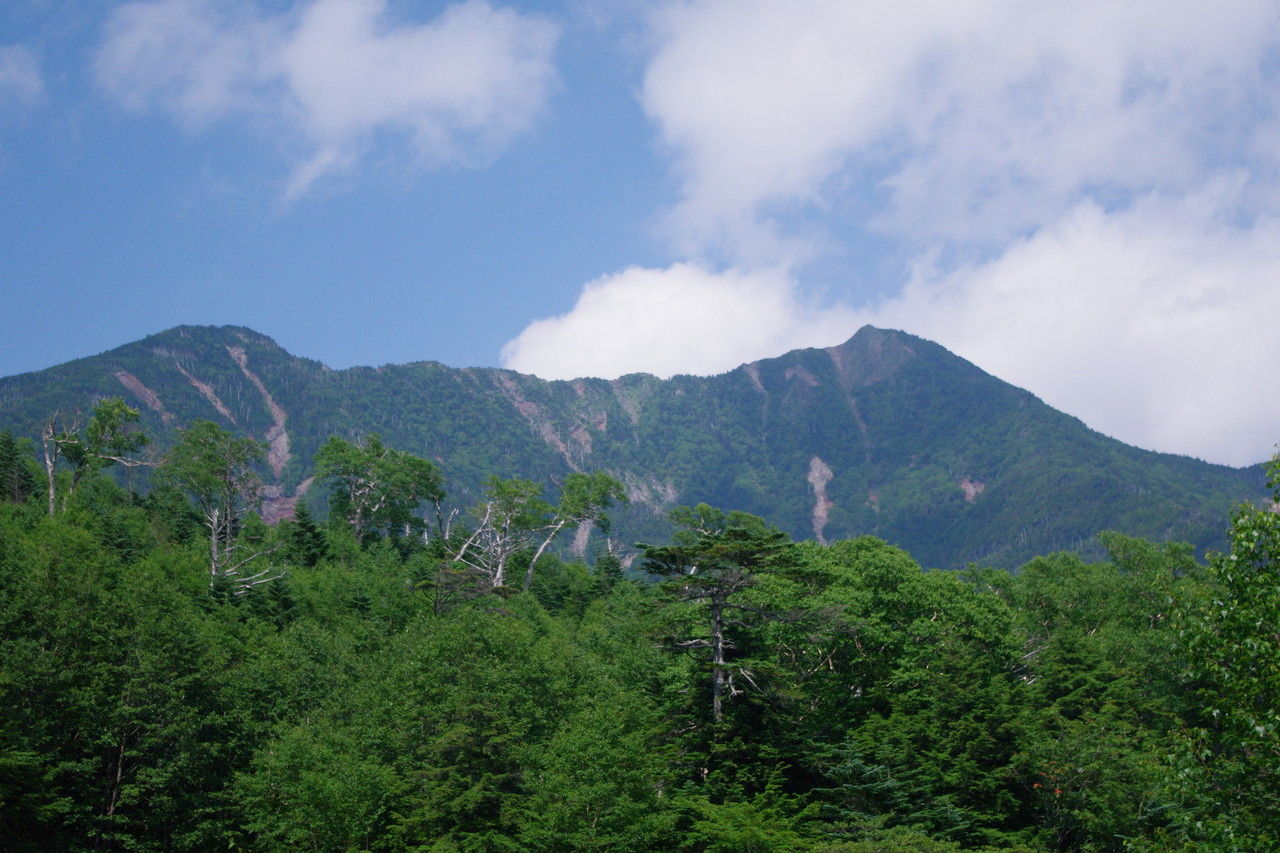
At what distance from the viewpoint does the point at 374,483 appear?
77.6 m

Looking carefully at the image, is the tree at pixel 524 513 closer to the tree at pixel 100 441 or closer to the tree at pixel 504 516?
the tree at pixel 504 516

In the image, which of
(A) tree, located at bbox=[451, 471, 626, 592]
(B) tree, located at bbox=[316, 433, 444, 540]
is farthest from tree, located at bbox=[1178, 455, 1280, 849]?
(B) tree, located at bbox=[316, 433, 444, 540]

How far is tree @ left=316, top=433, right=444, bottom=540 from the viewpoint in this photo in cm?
7606

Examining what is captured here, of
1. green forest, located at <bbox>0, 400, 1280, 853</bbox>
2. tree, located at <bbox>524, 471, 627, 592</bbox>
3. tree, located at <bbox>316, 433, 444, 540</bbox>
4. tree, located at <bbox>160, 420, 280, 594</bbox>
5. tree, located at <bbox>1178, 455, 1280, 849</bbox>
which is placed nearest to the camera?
tree, located at <bbox>1178, 455, 1280, 849</bbox>

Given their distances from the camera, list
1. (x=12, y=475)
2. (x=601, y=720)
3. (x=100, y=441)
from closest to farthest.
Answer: (x=601, y=720) → (x=100, y=441) → (x=12, y=475)

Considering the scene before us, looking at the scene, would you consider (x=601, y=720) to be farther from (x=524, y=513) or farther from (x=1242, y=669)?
(x=524, y=513)

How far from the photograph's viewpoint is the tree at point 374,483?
76.1 metres

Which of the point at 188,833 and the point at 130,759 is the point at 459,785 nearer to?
the point at 188,833

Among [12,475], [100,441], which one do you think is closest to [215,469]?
[100,441]

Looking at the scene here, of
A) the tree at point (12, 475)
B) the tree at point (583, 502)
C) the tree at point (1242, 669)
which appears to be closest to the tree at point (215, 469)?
the tree at point (12, 475)

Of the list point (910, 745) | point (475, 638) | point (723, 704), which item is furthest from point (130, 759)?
point (910, 745)

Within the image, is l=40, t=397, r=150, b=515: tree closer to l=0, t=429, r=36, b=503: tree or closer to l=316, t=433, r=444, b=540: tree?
l=0, t=429, r=36, b=503: tree

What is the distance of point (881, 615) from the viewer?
131 ft

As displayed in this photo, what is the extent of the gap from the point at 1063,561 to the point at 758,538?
59287 millimetres
